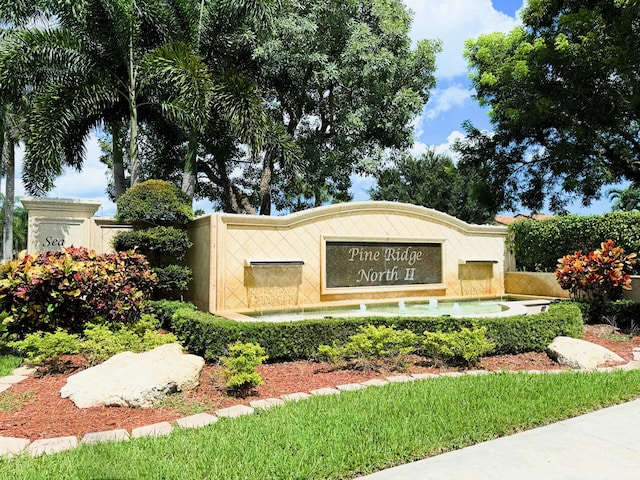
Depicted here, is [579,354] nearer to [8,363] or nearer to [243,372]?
[243,372]

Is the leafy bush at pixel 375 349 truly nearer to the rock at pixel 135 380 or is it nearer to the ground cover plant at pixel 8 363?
the rock at pixel 135 380

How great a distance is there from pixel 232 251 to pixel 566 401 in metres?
7.84

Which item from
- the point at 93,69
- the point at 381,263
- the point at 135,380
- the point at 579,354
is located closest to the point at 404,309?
Answer: the point at 381,263

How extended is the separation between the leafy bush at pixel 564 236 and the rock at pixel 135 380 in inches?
485

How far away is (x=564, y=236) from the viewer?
571 inches

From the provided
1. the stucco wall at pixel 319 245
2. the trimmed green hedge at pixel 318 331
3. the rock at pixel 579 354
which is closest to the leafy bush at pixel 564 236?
the stucco wall at pixel 319 245

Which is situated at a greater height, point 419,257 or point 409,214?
point 409,214

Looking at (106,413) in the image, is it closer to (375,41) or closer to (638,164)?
(375,41)

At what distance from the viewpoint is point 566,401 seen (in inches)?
197

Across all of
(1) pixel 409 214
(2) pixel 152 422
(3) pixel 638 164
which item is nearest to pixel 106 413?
(2) pixel 152 422

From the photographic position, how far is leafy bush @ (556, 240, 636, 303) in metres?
11.0

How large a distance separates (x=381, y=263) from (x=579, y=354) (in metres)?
6.40

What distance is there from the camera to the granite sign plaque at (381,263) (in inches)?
489

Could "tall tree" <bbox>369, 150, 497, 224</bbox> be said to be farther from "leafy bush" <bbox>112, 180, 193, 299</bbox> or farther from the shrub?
the shrub
